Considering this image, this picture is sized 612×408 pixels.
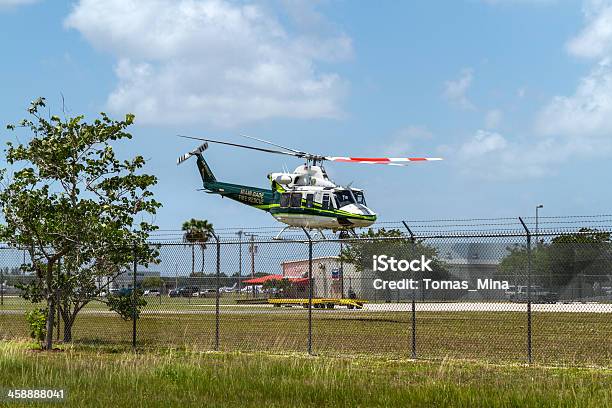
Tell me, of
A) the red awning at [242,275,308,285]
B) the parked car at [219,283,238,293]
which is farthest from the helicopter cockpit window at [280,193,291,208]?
the red awning at [242,275,308,285]

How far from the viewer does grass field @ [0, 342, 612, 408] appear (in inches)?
429

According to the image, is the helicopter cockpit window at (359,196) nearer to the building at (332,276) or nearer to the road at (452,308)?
the road at (452,308)

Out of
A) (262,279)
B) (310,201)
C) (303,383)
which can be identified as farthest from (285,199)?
(303,383)

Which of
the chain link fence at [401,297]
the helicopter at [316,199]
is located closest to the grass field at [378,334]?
the chain link fence at [401,297]

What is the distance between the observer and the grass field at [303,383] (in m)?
10.9

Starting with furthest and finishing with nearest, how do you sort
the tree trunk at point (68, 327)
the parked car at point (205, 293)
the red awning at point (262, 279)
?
the parked car at point (205, 293), the red awning at point (262, 279), the tree trunk at point (68, 327)

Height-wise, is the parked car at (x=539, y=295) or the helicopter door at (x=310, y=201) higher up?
the helicopter door at (x=310, y=201)

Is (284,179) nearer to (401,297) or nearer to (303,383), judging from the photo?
(401,297)

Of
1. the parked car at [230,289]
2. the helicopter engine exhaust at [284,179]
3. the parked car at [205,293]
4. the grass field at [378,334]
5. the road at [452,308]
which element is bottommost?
the grass field at [378,334]

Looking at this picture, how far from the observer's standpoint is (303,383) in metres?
12.1

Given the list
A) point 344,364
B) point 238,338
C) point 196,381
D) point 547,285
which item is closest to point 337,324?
point 238,338

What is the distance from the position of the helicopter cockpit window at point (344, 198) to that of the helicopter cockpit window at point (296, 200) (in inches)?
88.1

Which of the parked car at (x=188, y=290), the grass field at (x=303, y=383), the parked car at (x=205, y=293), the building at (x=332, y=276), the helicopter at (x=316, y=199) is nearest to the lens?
the grass field at (x=303, y=383)

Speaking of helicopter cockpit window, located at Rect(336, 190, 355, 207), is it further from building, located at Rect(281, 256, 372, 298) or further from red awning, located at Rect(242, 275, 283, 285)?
red awning, located at Rect(242, 275, 283, 285)
